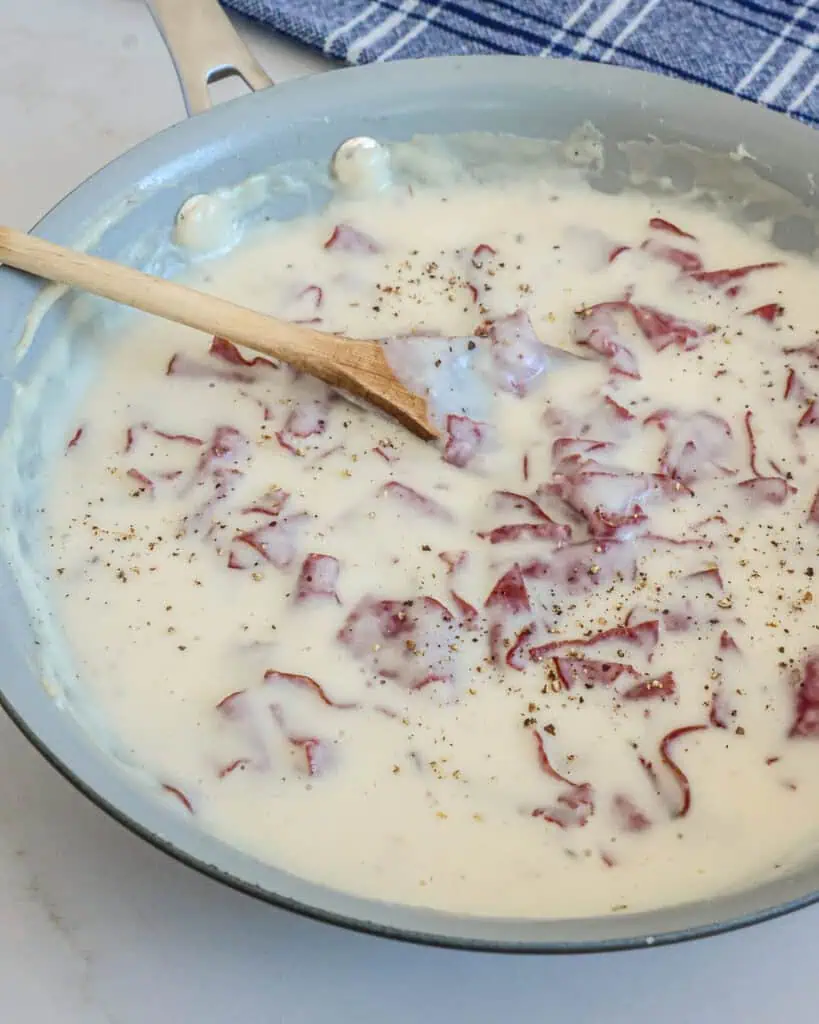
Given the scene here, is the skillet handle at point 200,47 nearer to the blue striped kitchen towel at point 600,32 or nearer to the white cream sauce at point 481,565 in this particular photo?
the white cream sauce at point 481,565

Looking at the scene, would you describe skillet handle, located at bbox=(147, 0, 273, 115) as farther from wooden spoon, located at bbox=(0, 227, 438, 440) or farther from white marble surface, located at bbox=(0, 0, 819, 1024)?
white marble surface, located at bbox=(0, 0, 819, 1024)

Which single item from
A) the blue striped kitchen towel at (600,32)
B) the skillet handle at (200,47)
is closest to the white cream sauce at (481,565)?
the skillet handle at (200,47)

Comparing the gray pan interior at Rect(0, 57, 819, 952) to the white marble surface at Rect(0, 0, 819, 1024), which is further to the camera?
the gray pan interior at Rect(0, 57, 819, 952)

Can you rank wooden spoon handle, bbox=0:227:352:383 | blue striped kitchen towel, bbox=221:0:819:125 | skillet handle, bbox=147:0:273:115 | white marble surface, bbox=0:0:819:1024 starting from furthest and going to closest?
blue striped kitchen towel, bbox=221:0:819:125
skillet handle, bbox=147:0:273:115
wooden spoon handle, bbox=0:227:352:383
white marble surface, bbox=0:0:819:1024

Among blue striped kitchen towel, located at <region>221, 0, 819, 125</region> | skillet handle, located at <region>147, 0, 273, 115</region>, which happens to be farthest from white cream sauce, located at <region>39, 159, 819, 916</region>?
blue striped kitchen towel, located at <region>221, 0, 819, 125</region>

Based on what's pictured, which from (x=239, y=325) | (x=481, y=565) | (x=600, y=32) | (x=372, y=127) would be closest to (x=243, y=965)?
(x=481, y=565)

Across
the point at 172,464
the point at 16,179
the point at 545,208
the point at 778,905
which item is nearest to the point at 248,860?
the point at 778,905

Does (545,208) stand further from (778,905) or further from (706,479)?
(778,905)
